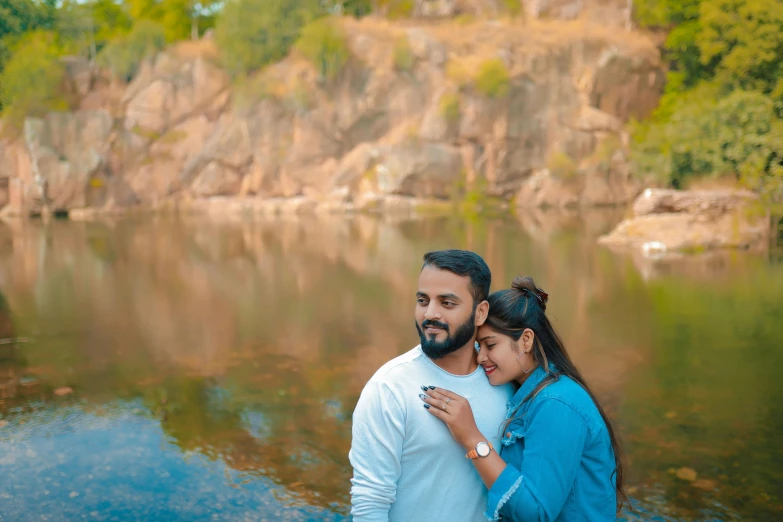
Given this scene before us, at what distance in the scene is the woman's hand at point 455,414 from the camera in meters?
2.67

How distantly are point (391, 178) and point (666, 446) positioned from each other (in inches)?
1422

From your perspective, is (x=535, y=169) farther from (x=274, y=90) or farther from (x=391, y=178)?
(x=274, y=90)

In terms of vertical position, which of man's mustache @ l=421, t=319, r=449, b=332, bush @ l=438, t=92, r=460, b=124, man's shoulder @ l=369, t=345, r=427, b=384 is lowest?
man's shoulder @ l=369, t=345, r=427, b=384

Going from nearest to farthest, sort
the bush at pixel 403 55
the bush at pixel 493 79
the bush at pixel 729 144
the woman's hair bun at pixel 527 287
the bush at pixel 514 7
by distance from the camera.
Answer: the woman's hair bun at pixel 527 287 < the bush at pixel 729 144 < the bush at pixel 493 79 < the bush at pixel 403 55 < the bush at pixel 514 7

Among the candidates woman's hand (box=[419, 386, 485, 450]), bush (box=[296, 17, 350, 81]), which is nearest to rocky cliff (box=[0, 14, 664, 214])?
bush (box=[296, 17, 350, 81])

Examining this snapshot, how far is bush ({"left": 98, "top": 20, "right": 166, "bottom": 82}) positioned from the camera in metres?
49.2

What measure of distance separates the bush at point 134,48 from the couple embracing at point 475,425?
5123cm

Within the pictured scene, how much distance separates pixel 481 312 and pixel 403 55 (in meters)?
42.7

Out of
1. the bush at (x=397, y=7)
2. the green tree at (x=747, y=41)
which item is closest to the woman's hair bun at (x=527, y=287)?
the green tree at (x=747, y=41)

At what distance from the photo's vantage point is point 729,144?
23391 millimetres

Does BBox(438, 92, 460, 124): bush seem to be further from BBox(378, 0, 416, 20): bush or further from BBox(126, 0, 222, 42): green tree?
BBox(126, 0, 222, 42): green tree

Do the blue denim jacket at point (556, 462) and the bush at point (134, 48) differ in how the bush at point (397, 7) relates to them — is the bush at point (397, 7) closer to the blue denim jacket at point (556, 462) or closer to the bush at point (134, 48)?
the bush at point (134, 48)

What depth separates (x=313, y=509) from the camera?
18.1ft

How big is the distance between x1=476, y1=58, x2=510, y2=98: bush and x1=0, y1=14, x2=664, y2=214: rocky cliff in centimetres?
13
